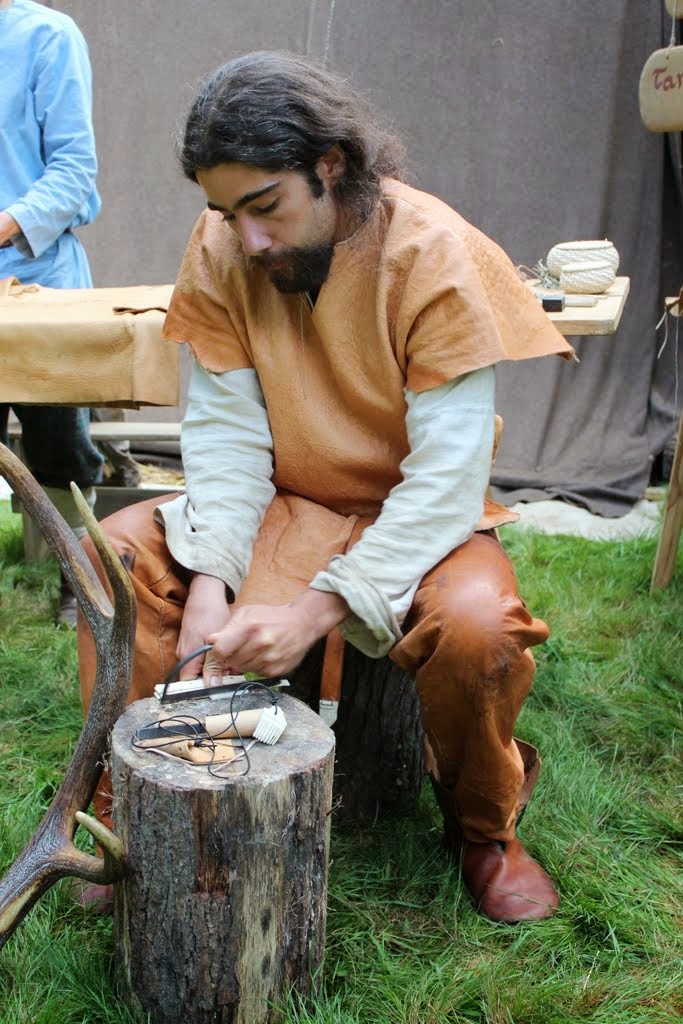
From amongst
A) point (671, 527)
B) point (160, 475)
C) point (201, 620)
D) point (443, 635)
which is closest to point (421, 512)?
point (443, 635)

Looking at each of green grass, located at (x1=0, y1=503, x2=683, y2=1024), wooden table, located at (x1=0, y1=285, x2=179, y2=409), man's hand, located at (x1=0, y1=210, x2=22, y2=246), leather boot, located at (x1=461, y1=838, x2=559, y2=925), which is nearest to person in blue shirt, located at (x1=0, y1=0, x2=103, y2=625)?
man's hand, located at (x1=0, y1=210, x2=22, y2=246)

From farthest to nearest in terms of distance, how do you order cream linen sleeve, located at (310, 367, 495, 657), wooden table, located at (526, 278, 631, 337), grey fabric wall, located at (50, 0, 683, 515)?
1. grey fabric wall, located at (50, 0, 683, 515)
2. wooden table, located at (526, 278, 631, 337)
3. cream linen sleeve, located at (310, 367, 495, 657)

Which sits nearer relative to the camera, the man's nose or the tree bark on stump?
the man's nose

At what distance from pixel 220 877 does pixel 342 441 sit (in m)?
0.97

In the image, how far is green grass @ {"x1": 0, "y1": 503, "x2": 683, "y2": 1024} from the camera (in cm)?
207

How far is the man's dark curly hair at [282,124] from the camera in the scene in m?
2.13

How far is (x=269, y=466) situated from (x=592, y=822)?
1.16 metres

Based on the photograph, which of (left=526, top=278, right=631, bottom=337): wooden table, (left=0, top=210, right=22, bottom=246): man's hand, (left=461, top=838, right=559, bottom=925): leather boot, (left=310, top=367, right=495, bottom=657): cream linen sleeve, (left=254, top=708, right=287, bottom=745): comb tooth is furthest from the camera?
(left=0, top=210, right=22, bottom=246): man's hand

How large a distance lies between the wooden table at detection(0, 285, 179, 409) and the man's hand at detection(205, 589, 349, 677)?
1114mm

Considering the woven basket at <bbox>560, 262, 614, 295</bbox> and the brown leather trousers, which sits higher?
the woven basket at <bbox>560, 262, 614, 295</bbox>

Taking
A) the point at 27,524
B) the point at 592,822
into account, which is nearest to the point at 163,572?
the point at 592,822

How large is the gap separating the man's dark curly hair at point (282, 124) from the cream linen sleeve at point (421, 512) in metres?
0.46

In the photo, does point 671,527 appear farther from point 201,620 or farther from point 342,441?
point 201,620

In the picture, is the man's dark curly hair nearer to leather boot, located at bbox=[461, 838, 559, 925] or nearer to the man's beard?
the man's beard
